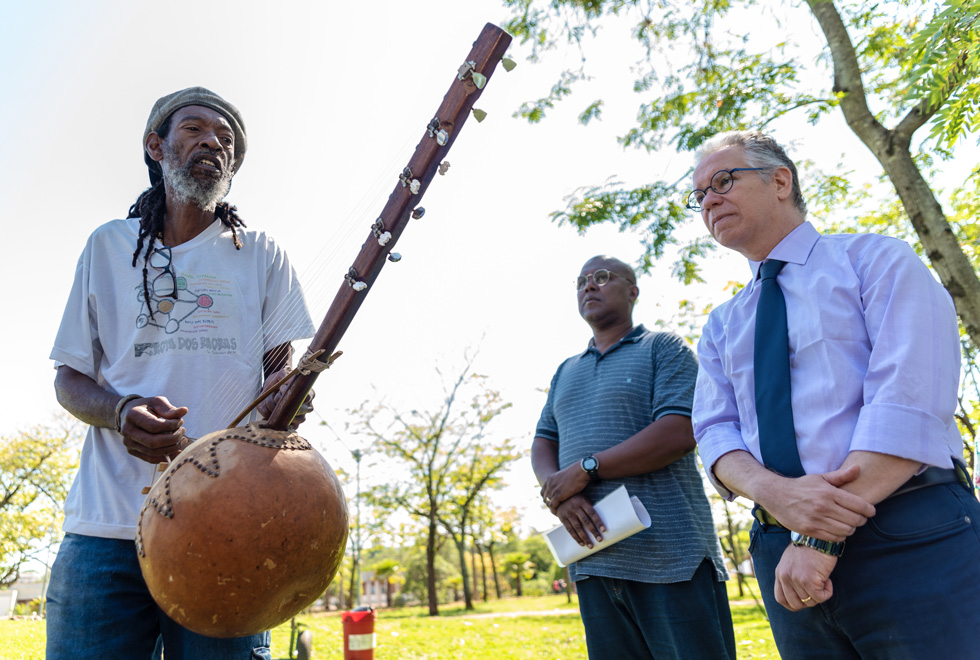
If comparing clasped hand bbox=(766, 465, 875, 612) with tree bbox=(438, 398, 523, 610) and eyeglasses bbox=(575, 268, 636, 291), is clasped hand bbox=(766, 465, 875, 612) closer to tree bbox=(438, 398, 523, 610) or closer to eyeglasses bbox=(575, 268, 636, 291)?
eyeglasses bbox=(575, 268, 636, 291)

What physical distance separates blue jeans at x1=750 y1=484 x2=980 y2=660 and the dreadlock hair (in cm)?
239

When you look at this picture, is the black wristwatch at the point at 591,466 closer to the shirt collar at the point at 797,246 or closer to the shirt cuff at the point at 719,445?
the shirt cuff at the point at 719,445

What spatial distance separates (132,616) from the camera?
7.20 ft

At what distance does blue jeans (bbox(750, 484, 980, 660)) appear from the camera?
1.69 meters

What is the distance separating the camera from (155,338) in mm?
2416

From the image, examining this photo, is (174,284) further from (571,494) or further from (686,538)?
(686,538)

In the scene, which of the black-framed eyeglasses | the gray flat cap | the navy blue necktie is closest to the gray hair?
the navy blue necktie

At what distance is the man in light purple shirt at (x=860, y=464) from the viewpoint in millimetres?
1745

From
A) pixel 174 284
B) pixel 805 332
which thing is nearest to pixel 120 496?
pixel 174 284

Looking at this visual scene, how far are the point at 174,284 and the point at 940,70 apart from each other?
523cm

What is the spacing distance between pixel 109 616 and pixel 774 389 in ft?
7.26

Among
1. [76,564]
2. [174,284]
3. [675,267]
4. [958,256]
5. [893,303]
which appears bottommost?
[76,564]

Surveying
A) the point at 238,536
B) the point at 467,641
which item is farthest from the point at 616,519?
the point at 467,641

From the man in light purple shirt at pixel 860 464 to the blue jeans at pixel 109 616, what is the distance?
1.72 meters
